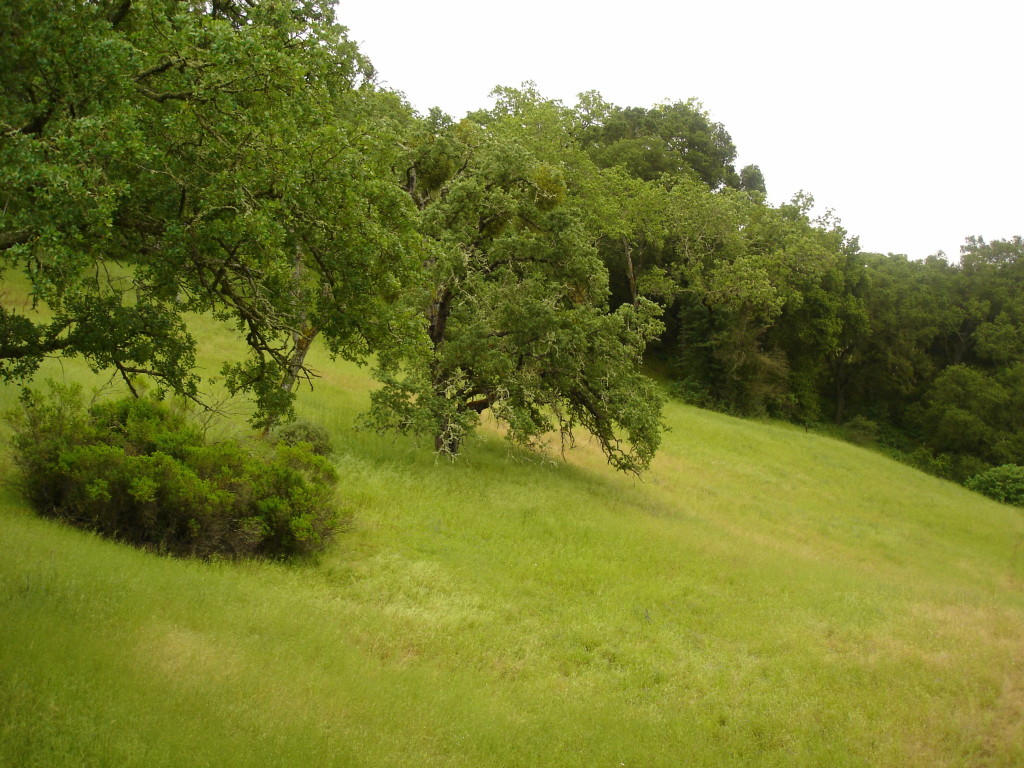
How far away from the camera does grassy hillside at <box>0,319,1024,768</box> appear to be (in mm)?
6809

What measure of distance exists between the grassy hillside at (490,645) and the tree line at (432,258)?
2.55 meters

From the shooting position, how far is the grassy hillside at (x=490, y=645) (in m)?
6.81

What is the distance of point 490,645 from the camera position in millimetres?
10562

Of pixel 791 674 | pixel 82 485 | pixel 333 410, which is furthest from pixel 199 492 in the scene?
pixel 333 410

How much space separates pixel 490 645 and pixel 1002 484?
40579mm

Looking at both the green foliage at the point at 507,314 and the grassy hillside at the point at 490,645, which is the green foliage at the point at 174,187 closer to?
the grassy hillside at the point at 490,645

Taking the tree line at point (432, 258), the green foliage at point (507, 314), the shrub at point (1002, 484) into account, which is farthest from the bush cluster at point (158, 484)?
the shrub at point (1002, 484)

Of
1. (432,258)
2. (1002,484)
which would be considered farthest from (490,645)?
(1002,484)

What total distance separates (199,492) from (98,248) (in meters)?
5.05

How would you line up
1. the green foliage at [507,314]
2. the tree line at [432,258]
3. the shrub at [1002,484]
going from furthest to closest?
the shrub at [1002,484] < the green foliage at [507,314] < the tree line at [432,258]

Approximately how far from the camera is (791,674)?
1154 centimetres

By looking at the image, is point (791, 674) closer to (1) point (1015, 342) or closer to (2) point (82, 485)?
(2) point (82, 485)

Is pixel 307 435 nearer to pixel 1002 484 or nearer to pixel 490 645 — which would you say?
pixel 490 645

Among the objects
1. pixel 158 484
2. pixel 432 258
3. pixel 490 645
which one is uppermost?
pixel 432 258
